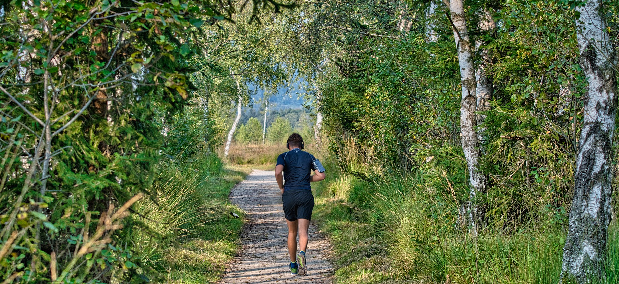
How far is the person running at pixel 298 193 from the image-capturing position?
23.7 feet

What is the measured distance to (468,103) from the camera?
6.40m

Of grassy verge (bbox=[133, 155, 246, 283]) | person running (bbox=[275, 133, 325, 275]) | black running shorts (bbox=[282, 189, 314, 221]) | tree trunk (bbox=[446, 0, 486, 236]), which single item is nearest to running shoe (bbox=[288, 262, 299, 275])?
person running (bbox=[275, 133, 325, 275])

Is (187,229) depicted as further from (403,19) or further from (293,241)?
(403,19)

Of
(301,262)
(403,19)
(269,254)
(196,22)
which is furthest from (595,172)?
(403,19)

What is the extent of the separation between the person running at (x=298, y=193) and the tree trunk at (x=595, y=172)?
3.49 metres

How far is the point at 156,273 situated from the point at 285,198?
351 cm

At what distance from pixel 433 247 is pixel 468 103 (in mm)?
1829

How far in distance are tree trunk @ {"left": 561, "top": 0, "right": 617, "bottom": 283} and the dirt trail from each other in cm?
367

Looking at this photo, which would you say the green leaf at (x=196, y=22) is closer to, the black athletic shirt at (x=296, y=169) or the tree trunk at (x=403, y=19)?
the black athletic shirt at (x=296, y=169)

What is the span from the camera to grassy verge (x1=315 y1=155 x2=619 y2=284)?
5.01m

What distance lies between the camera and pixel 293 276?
7.58 meters

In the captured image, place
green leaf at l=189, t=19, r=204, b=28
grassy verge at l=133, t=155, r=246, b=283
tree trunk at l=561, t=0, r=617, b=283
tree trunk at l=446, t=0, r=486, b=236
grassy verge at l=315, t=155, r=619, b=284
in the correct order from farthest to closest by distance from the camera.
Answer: grassy verge at l=133, t=155, r=246, b=283, tree trunk at l=446, t=0, r=486, b=236, grassy verge at l=315, t=155, r=619, b=284, tree trunk at l=561, t=0, r=617, b=283, green leaf at l=189, t=19, r=204, b=28

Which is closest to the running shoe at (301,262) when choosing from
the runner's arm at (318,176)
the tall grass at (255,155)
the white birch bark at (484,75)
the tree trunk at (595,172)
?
the runner's arm at (318,176)

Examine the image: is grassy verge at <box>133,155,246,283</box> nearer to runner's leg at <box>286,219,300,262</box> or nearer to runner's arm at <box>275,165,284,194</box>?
runner's leg at <box>286,219,300,262</box>
